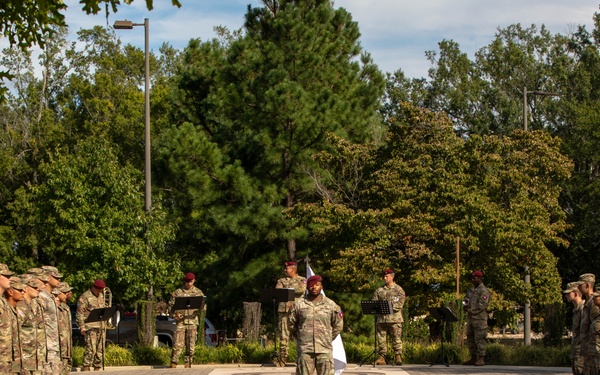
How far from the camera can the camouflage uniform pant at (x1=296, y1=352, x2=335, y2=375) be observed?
14773 mm

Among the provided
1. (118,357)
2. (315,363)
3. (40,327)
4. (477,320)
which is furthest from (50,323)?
(477,320)

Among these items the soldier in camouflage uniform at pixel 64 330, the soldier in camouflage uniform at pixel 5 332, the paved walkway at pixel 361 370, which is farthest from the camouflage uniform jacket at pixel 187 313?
the soldier in camouflage uniform at pixel 5 332

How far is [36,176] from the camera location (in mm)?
55281

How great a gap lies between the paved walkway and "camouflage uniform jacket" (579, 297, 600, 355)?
4994 mm

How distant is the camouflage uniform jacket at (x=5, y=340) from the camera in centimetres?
1211

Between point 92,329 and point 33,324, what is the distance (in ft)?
26.8

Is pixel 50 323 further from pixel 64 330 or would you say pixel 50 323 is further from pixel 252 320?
pixel 252 320

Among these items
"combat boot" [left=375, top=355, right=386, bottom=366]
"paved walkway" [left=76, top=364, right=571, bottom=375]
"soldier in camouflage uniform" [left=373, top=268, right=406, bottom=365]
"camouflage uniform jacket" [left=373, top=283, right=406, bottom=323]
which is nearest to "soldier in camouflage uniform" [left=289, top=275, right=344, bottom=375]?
"paved walkway" [left=76, top=364, right=571, bottom=375]

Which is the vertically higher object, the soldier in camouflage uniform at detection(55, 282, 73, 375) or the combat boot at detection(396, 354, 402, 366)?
the soldier in camouflage uniform at detection(55, 282, 73, 375)

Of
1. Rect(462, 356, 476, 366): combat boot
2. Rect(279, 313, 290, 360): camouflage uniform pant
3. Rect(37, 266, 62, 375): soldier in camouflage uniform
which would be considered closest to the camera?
Rect(37, 266, 62, 375): soldier in camouflage uniform

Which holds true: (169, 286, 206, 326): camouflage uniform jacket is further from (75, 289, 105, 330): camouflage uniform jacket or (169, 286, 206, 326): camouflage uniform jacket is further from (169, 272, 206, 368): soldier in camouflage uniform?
(75, 289, 105, 330): camouflage uniform jacket

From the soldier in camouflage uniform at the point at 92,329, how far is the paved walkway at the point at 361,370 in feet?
1.29

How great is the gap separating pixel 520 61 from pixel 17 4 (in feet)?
180

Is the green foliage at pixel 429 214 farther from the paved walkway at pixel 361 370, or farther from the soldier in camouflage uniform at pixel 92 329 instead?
the soldier in camouflage uniform at pixel 92 329
